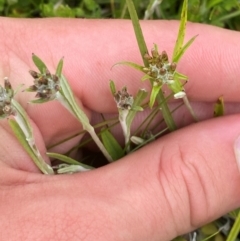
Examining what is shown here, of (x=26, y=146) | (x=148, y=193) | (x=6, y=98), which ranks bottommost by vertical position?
(x=148, y=193)

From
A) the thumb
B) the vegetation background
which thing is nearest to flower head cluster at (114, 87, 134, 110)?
the thumb

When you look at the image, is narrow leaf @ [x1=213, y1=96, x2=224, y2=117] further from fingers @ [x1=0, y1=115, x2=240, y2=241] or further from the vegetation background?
the vegetation background

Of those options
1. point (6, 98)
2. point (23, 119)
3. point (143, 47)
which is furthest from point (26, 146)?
point (143, 47)

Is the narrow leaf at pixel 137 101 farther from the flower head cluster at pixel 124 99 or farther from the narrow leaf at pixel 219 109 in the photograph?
the narrow leaf at pixel 219 109

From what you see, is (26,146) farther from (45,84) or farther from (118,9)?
(118,9)

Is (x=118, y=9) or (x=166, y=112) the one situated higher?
(x=118, y=9)

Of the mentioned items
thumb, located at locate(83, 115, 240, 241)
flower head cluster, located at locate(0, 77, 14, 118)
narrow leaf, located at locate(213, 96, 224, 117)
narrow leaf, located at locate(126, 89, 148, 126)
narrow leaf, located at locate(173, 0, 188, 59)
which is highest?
narrow leaf, located at locate(173, 0, 188, 59)

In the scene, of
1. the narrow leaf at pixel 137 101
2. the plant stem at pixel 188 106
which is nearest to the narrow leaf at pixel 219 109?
the plant stem at pixel 188 106

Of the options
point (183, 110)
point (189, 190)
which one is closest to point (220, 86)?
point (183, 110)
